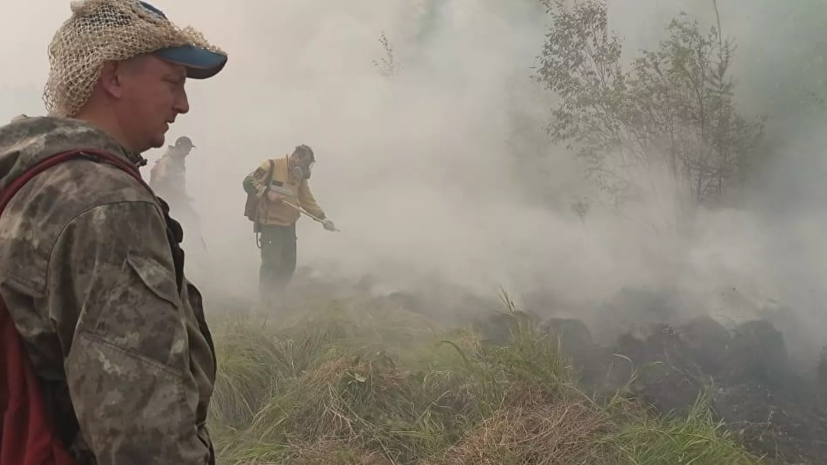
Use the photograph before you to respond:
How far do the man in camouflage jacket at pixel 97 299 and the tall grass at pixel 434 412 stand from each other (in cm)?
193

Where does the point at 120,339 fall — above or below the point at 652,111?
below

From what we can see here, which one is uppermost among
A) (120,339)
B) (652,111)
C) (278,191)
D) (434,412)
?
(652,111)

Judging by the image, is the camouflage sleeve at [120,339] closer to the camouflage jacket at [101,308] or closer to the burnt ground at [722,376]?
the camouflage jacket at [101,308]

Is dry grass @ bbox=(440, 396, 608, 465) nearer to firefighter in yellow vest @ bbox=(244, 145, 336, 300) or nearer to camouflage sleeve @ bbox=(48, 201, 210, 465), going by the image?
camouflage sleeve @ bbox=(48, 201, 210, 465)

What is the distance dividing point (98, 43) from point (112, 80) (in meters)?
0.07

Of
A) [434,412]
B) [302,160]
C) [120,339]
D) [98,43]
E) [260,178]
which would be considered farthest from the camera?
[302,160]

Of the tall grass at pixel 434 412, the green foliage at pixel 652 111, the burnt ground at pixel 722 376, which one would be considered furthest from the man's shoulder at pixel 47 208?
the green foliage at pixel 652 111

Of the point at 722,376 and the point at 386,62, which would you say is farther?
the point at 386,62

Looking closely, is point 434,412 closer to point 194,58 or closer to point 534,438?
point 534,438

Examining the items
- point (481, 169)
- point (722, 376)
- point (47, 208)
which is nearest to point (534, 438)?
point (722, 376)

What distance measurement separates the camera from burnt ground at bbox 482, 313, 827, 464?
3.28 metres

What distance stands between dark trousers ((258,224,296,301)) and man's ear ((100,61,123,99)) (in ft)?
16.7

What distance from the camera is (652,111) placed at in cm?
617

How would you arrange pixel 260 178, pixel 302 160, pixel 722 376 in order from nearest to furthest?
1. pixel 722 376
2. pixel 260 178
3. pixel 302 160
